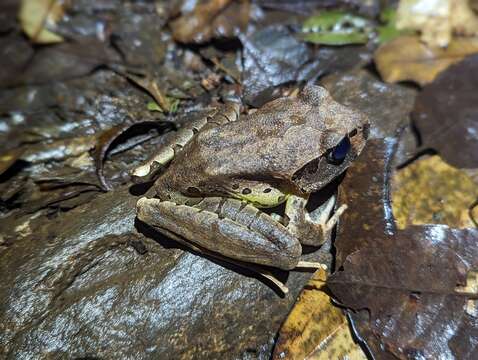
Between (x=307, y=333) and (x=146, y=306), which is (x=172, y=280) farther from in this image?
(x=307, y=333)

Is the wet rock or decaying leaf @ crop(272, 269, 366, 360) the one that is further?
the wet rock

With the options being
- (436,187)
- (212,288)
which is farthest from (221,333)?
(436,187)

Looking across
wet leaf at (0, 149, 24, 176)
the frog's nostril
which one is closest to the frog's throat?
the frog's nostril

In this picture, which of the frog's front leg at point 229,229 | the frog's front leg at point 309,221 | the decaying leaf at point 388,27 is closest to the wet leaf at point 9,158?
the frog's front leg at point 229,229

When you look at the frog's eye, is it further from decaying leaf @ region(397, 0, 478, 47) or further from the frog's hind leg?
decaying leaf @ region(397, 0, 478, 47)

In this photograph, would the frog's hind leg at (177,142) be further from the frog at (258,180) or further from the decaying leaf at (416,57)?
the decaying leaf at (416,57)
